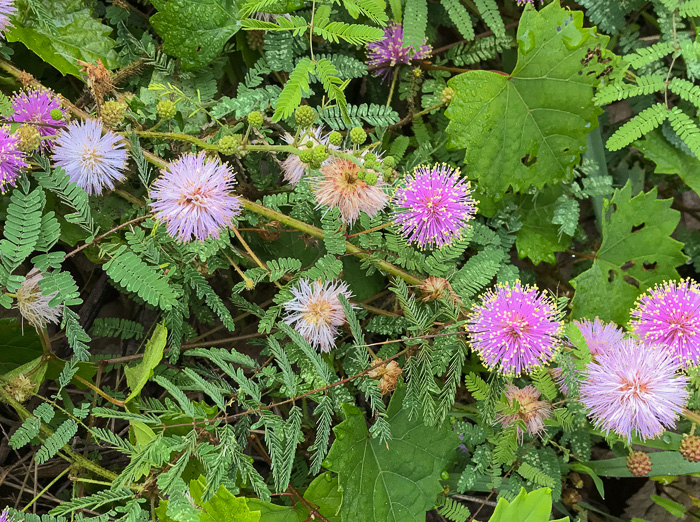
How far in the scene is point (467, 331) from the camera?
163 centimetres

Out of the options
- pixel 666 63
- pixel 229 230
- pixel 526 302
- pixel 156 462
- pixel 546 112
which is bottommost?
pixel 156 462

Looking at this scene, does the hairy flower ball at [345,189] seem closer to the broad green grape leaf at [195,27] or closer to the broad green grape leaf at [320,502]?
the broad green grape leaf at [195,27]

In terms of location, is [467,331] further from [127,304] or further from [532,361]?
[127,304]

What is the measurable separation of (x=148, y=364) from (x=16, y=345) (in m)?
0.57

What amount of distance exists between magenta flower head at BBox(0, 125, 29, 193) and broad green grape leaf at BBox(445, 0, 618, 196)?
143 cm

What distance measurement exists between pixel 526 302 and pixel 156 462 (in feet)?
3.64

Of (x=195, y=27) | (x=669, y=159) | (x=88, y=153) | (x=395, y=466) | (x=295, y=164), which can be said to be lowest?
(x=395, y=466)

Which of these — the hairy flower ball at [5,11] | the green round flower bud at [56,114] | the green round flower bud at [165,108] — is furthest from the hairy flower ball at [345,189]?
the hairy flower ball at [5,11]

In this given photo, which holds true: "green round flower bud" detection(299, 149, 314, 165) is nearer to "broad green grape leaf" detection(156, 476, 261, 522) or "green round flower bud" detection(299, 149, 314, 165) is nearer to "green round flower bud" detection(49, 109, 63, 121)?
"green round flower bud" detection(49, 109, 63, 121)

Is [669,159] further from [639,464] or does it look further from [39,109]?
[39,109]

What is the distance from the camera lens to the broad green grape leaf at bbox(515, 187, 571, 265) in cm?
228

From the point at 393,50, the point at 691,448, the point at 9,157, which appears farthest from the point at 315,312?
the point at 691,448

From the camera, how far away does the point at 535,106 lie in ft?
7.06

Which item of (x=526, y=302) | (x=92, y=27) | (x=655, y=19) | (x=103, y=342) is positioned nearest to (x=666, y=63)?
(x=655, y=19)
